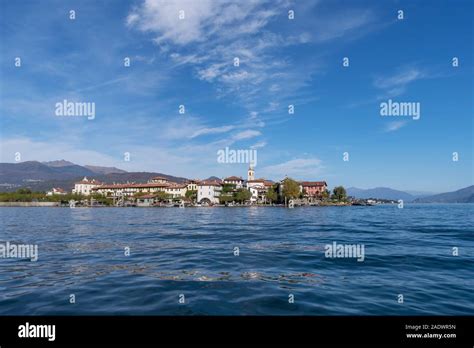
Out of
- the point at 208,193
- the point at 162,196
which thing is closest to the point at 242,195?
the point at 208,193

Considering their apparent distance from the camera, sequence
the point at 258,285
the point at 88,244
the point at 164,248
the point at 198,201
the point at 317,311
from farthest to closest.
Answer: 1. the point at 198,201
2. the point at 88,244
3. the point at 164,248
4. the point at 258,285
5. the point at 317,311

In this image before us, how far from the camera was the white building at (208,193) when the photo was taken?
178625mm

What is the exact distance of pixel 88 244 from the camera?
22.0m

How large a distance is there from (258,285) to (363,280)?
13.8ft

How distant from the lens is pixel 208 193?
180m

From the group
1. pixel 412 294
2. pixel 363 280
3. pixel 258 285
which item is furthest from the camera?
pixel 363 280

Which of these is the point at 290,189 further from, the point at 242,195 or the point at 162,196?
the point at 162,196

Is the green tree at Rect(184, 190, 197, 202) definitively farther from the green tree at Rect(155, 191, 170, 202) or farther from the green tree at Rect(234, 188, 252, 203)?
the green tree at Rect(234, 188, 252, 203)


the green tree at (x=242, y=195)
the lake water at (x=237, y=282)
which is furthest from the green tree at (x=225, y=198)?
the lake water at (x=237, y=282)

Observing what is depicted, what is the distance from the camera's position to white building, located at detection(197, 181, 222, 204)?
586 feet
